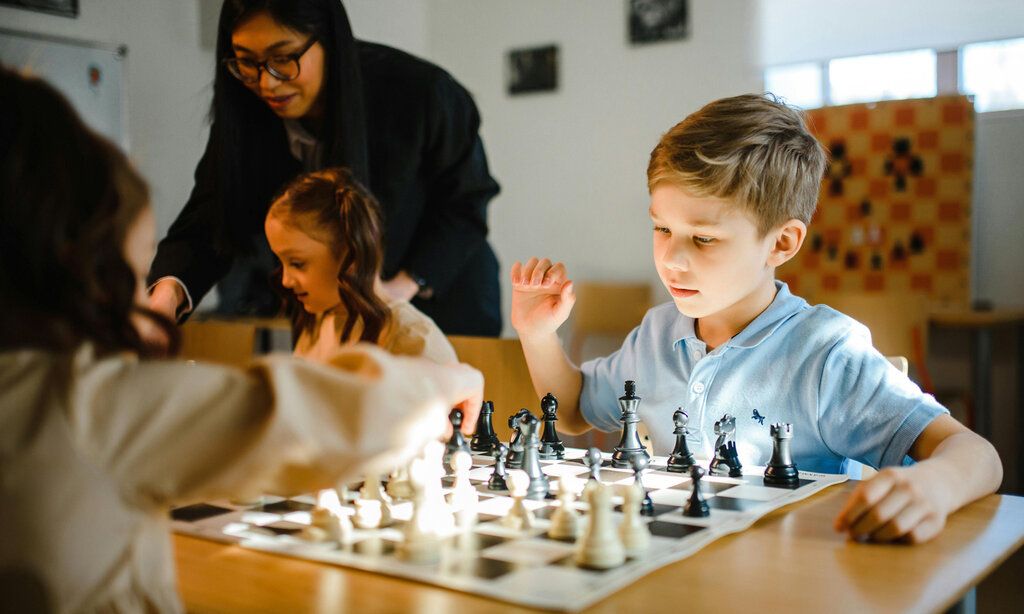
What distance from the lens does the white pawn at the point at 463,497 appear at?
1163 mm

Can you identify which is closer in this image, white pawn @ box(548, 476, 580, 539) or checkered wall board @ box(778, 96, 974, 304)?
white pawn @ box(548, 476, 580, 539)

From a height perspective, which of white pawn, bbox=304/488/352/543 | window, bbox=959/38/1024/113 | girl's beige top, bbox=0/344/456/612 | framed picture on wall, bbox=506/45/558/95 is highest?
framed picture on wall, bbox=506/45/558/95

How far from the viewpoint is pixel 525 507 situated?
1.17 metres

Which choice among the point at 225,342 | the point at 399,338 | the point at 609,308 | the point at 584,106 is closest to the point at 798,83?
the point at 584,106

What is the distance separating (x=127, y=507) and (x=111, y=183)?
0.90ft

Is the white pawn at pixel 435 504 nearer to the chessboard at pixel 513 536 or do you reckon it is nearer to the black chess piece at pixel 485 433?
the chessboard at pixel 513 536

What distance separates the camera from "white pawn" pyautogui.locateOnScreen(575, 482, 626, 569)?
93 centimetres

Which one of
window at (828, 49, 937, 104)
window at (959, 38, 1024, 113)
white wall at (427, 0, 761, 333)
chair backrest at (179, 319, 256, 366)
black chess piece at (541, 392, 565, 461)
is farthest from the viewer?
white wall at (427, 0, 761, 333)

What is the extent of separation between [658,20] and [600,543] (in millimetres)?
5121

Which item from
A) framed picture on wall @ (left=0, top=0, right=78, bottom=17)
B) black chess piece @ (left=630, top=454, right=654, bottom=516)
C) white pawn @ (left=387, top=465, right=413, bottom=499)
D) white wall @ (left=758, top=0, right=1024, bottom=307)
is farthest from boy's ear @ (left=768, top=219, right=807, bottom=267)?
framed picture on wall @ (left=0, top=0, right=78, bottom=17)

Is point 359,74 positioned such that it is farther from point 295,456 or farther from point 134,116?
point 134,116

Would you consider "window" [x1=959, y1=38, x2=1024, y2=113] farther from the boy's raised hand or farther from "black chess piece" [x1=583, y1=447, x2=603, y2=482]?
"black chess piece" [x1=583, y1=447, x2=603, y2=482]

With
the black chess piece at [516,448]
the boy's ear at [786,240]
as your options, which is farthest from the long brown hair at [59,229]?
the boy's ear at [786,240]

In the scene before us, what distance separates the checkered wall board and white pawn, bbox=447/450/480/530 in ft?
13.7
